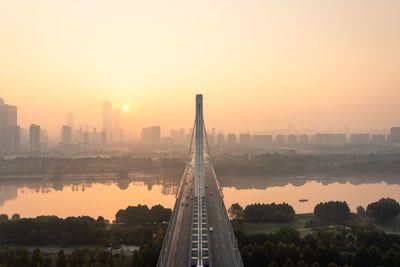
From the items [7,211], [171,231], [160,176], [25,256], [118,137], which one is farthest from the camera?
[118,137]

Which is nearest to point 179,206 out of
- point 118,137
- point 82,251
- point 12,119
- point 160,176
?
point 82,251

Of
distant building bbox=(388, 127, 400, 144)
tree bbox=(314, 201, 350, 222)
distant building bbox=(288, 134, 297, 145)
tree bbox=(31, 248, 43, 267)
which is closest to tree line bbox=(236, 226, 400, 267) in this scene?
tree bbox=(31, 248, 43, 267)

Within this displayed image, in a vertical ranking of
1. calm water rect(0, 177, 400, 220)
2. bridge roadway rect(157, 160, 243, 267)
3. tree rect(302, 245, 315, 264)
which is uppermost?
bridge roadway rect(157, 160, 243, 267)

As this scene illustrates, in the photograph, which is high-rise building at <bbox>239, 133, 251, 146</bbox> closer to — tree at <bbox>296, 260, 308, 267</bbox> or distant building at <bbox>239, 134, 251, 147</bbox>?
distant building at <bbox>239, 134, 251, 147</bbox>

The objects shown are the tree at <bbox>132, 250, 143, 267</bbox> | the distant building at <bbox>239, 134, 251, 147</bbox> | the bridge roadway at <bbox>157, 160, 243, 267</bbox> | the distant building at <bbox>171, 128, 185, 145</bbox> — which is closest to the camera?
the bridge roadway at <bbox>157, 160, 243, 267</bbox>

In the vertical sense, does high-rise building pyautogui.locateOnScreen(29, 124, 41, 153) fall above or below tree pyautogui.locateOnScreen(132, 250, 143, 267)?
above

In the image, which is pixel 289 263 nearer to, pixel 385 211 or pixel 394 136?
pixel 385 211

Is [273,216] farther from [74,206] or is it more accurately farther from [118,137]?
[118,137]
